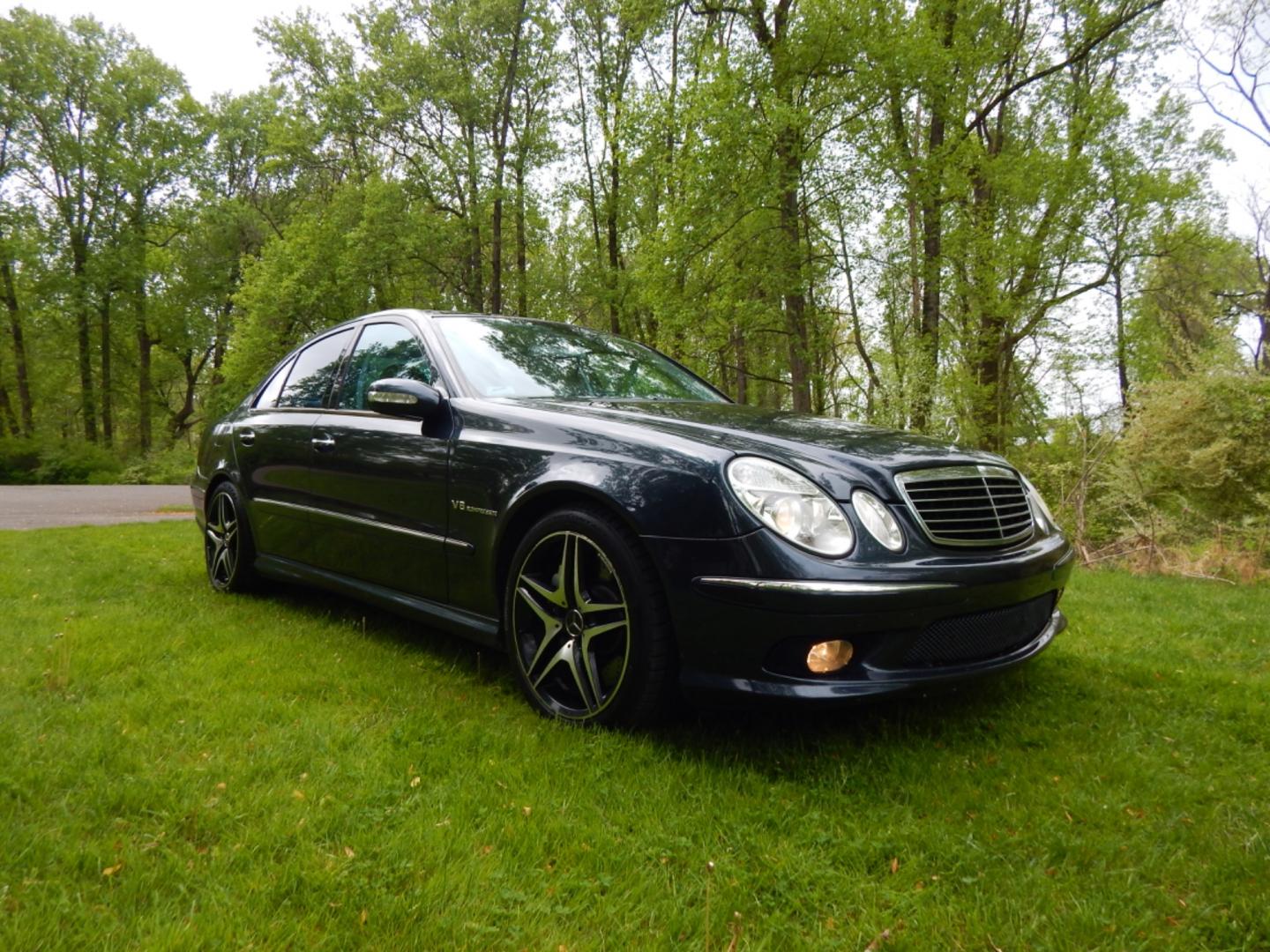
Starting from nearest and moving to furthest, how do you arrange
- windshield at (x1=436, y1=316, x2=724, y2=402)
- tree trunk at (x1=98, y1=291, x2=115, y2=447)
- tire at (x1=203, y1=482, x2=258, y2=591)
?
windshield at (x1=436, y1=316, x2=724, y2=402) → tire at (x1=203, y1=482, x2=258, y2=591) → tree trunk at (x1=98, y1=291, x2=115, y2=447)

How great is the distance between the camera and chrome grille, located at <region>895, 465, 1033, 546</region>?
2.42 metres

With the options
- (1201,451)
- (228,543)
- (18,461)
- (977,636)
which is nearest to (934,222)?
(1201,451)

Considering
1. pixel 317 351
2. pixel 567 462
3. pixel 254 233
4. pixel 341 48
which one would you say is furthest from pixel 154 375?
pixel 567 462

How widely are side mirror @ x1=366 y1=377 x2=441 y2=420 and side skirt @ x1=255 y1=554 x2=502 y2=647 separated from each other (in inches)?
30.8

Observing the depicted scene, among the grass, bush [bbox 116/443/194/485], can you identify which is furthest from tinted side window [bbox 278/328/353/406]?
bush [bbox 116/443/194/485]

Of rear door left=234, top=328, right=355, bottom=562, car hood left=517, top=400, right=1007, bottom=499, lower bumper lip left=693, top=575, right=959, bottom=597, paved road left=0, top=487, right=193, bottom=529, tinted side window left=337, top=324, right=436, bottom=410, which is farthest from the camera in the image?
paved road left=0, top=487, right=193, bottom=529

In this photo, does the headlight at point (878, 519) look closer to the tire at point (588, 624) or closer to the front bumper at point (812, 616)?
the front bumper at point (812, 616)

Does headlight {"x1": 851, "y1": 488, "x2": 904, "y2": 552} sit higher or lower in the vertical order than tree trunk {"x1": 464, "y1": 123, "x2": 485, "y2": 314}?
lower

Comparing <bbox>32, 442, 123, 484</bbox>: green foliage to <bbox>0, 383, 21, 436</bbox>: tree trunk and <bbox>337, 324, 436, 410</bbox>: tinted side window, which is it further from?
<bbox>337, 324, 436, 410</bbox>: tinted side window

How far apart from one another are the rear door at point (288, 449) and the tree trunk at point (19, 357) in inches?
1070

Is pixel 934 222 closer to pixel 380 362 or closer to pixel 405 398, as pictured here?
pixel 380 362

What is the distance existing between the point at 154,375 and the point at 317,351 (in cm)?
3056

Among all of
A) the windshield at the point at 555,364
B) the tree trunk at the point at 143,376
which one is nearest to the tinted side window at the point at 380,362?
the windshield at the point at 555,364

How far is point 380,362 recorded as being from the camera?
377 cm
